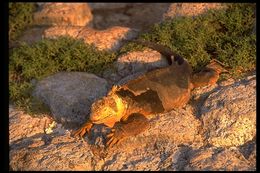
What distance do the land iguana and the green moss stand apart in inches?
52.5

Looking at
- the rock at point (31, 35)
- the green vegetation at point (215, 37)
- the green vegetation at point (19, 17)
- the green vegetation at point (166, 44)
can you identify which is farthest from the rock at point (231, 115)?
the green vegetation at point (19, 17)

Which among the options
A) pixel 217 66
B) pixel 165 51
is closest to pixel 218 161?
pixel 217 66

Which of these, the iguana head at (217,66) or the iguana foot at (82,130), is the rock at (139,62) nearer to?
the iguana head at (217,66)

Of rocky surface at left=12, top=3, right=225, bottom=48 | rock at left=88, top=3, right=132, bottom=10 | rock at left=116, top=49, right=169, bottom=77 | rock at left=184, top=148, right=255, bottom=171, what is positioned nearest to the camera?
rock at left=184, top=148, right=255, bottom=171

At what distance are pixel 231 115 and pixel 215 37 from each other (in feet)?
6.21

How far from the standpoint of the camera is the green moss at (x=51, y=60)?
6.86m

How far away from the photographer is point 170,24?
7.21m

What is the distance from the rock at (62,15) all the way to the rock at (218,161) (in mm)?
4553

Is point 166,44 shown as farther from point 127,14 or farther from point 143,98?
point 127,14

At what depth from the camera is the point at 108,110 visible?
5.23 metres

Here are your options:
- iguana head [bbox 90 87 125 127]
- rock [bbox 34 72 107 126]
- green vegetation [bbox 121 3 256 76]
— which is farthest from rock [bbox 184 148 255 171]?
rock [bbox 34 72 107 126]

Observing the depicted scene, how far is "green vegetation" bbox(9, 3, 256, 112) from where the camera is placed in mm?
6355

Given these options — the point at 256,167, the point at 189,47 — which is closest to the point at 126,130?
the point at 256,167

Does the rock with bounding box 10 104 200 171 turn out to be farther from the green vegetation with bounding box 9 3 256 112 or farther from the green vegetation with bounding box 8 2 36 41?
the green vegetation with bounding box 8 2 36 41
